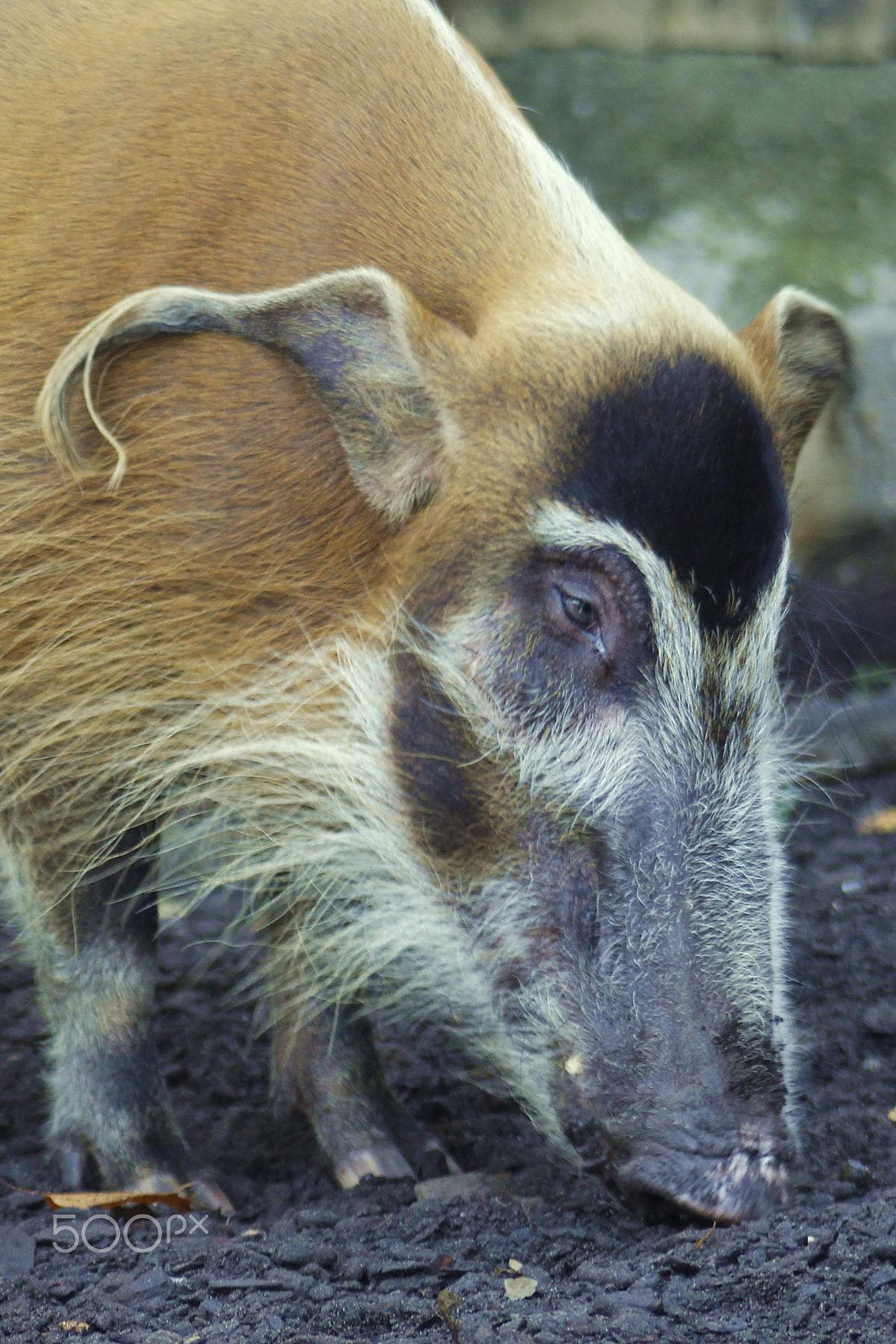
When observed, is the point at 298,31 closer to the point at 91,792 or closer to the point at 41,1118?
the point at 91,792

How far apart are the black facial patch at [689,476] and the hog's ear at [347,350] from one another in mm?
279

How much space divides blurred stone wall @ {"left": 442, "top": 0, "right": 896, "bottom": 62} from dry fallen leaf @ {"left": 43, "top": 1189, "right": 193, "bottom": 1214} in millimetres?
4446

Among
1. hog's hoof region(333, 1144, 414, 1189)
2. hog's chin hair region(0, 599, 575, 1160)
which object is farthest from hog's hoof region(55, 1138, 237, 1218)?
hog's chin hair region(0, 599, 575, 1160)

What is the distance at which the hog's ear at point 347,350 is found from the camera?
2590 mm

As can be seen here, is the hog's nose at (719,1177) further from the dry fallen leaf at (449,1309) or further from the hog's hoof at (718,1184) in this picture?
the dry fallen leaf at (449,1309)

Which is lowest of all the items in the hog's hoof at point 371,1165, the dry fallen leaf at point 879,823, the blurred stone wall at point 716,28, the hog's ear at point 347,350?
the dry fallen leaf at point 879,823

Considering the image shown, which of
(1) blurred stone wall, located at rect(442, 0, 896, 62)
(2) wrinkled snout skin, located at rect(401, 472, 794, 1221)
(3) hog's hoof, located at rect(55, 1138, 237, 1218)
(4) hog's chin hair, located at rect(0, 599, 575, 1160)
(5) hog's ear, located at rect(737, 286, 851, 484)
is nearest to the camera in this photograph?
(2) wrinkled snout skin, located at rect(401, 472, 794, 1221)

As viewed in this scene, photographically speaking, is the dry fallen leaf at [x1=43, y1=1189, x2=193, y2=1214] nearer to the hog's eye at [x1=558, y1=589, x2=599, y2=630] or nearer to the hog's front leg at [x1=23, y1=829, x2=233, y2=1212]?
the hog's front leg at [x1=23, y1=829, x2=233, y2=1212]

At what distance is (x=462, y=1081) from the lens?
11.8ft

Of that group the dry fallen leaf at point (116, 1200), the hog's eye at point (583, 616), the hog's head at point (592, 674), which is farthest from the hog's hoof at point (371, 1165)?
the hog's eye at point (583, 616)

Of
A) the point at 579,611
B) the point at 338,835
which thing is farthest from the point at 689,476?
the point at 338,835

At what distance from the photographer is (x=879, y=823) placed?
188 inches

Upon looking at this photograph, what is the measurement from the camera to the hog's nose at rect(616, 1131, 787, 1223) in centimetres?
238

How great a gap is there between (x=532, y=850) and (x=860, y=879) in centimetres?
203
